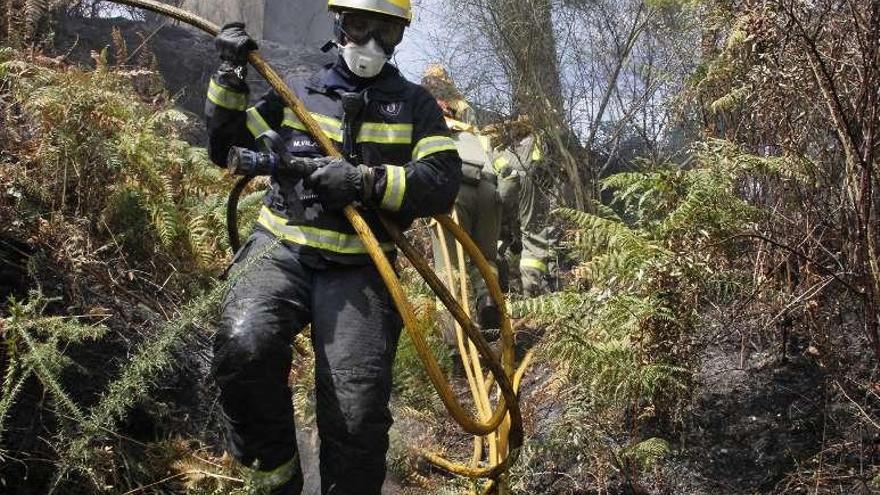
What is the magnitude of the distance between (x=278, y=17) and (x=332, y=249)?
16.3 metres

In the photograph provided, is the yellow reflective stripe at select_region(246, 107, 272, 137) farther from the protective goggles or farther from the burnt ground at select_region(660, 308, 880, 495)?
the burnt ground at select_region(660, 308, 880, 495)

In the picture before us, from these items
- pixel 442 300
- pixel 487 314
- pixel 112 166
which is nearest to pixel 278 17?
pixel 487 314

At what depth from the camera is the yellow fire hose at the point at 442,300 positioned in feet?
11.4

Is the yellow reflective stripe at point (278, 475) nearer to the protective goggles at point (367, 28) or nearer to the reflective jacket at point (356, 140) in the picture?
the reflective jacket at point (356, 140)

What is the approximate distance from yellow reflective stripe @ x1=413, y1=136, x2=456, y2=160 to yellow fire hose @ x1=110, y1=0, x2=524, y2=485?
31 cm

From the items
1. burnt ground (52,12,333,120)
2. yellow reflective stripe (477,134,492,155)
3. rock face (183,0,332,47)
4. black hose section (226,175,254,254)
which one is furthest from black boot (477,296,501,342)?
rock face (183,0,332,47)

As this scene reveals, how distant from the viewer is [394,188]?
368 centimetres

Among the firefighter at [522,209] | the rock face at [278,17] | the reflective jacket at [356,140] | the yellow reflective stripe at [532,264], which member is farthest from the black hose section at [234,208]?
the rock face at [278,17]

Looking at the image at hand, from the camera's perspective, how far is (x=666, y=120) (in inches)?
369

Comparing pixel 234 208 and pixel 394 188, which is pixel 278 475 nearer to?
A: pixel 394 188

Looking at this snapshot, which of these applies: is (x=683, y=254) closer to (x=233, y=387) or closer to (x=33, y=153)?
(x=233, y=387)

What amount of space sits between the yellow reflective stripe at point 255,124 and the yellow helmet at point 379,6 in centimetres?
54

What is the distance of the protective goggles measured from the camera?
3891 mm

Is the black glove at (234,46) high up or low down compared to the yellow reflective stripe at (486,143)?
up
